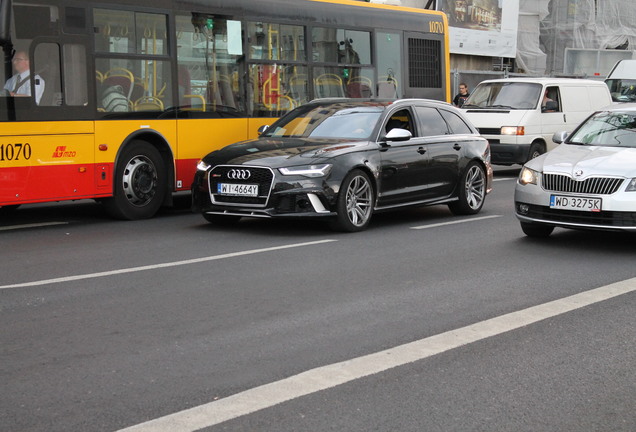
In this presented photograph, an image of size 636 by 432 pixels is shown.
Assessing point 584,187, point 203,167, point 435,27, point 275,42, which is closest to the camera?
point 584,187

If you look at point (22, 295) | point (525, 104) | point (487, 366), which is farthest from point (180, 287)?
point (525, 104)

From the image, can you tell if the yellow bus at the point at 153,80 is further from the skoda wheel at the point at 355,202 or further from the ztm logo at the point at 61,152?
the skoda wheel at the point at 355,202

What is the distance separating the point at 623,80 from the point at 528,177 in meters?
20.5

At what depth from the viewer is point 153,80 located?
13.2 meters

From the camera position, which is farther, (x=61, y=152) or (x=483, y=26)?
(x=483, y=26)

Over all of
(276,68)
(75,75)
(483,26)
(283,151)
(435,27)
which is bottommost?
(283,151)

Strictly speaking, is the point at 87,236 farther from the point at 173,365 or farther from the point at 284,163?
the point at 173,365

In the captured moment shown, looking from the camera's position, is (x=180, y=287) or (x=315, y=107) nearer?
(x=180, y=287)

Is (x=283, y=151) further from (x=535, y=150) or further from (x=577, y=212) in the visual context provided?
(x=535, y=150)

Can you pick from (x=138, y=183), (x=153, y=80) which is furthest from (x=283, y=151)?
(x=153, y=80)

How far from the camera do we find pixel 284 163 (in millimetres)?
11453

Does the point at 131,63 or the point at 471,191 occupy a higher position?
the point at 131,63

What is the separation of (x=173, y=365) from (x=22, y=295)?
245cm

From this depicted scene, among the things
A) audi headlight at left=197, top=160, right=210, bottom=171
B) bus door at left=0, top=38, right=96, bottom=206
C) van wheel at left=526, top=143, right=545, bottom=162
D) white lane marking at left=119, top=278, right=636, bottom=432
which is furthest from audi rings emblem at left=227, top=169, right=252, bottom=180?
van wheel at left=526, top=143, right=545, bottom=162
